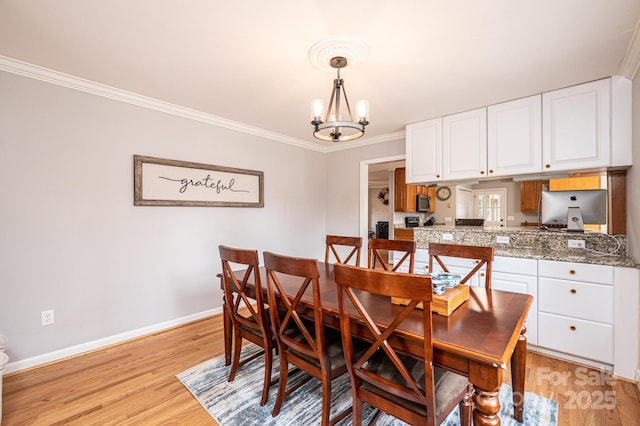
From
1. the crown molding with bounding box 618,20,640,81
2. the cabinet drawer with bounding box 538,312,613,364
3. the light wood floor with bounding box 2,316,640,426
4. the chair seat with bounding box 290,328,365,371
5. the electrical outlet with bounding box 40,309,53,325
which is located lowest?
the light wood floor with bounding box 2,316,640,426

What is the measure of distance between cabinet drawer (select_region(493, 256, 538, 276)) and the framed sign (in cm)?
278

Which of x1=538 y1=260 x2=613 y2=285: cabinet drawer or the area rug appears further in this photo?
x1=538 y1=260 x2=613 y2=285: cabinet drawer

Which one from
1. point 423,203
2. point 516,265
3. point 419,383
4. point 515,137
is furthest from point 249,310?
point 423,203

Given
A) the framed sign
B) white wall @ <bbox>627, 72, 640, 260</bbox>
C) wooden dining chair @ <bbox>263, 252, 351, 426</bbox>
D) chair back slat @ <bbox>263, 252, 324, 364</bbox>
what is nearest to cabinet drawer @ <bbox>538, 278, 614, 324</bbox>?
white wall @ <bbox>627, 72, 640, 260</bbox>

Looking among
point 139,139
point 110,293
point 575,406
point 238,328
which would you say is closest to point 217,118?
point 139,139

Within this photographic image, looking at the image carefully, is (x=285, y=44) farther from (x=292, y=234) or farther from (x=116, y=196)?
(x=292, y=234)

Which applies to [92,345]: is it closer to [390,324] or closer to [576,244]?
[390,324]

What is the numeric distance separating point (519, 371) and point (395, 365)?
98 cm

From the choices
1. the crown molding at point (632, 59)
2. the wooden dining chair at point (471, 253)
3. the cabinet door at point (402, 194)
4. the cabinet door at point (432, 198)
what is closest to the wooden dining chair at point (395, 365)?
the wooden dining chair at point (471, 253)

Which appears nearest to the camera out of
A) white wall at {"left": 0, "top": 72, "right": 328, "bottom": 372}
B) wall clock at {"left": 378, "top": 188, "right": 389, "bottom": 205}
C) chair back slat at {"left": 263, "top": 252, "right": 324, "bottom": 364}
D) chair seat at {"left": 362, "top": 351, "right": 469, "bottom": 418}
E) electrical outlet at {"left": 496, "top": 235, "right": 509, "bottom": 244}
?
chair seat at {"left": 362, "top": 351, "right": 469, "bottom": 418}

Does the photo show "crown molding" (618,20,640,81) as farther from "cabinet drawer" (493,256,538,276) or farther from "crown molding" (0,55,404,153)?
"crown molding" (0,55,404,153)

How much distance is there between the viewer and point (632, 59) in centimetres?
201

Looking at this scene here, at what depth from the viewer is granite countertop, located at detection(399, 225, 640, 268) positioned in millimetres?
2344

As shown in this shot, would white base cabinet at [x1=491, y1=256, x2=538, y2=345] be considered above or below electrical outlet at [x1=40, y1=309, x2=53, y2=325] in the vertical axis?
above
